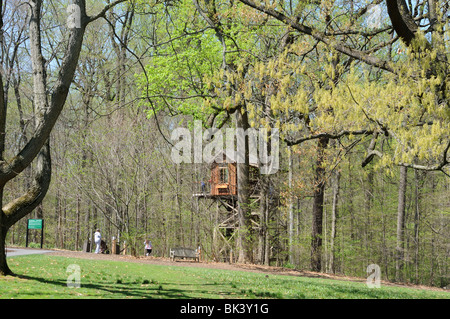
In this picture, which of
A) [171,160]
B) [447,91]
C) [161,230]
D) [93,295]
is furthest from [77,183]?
[447,91]

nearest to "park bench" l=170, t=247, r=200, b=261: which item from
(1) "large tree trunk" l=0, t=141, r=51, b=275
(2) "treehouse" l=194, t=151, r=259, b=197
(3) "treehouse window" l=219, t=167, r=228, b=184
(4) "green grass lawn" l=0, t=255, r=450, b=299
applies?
(2) "treehouse" l=194, t=151, r=259, b=197

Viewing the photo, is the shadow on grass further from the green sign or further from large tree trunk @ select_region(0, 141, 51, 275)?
the green sign

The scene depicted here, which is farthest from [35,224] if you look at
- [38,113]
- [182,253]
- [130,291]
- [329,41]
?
[329,41]

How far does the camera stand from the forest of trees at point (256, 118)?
8.66 m

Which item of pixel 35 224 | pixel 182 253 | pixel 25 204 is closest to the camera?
pixel 25 204

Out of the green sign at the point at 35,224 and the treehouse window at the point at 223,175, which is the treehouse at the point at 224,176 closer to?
the treehouse window at the point at 223,175

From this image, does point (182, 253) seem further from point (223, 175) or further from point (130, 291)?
point (130, 291)

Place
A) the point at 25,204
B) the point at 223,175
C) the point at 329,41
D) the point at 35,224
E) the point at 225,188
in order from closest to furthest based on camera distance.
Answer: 1. the point at 329,41
2. the point at 25,204
3. the point at 35,224
4. the point at 225,188
5. the point at 223,175

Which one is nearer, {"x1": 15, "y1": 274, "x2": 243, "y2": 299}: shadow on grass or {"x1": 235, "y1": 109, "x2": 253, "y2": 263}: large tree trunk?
{"x1": 15, "y1": 274, "x2": 243, "y2": 299}: shadow on grass

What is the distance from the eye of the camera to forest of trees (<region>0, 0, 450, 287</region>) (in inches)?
341

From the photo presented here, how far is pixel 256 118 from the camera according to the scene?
1150 cm

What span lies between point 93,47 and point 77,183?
10150 millimetres

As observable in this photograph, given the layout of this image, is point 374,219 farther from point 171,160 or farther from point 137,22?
point 137,22
